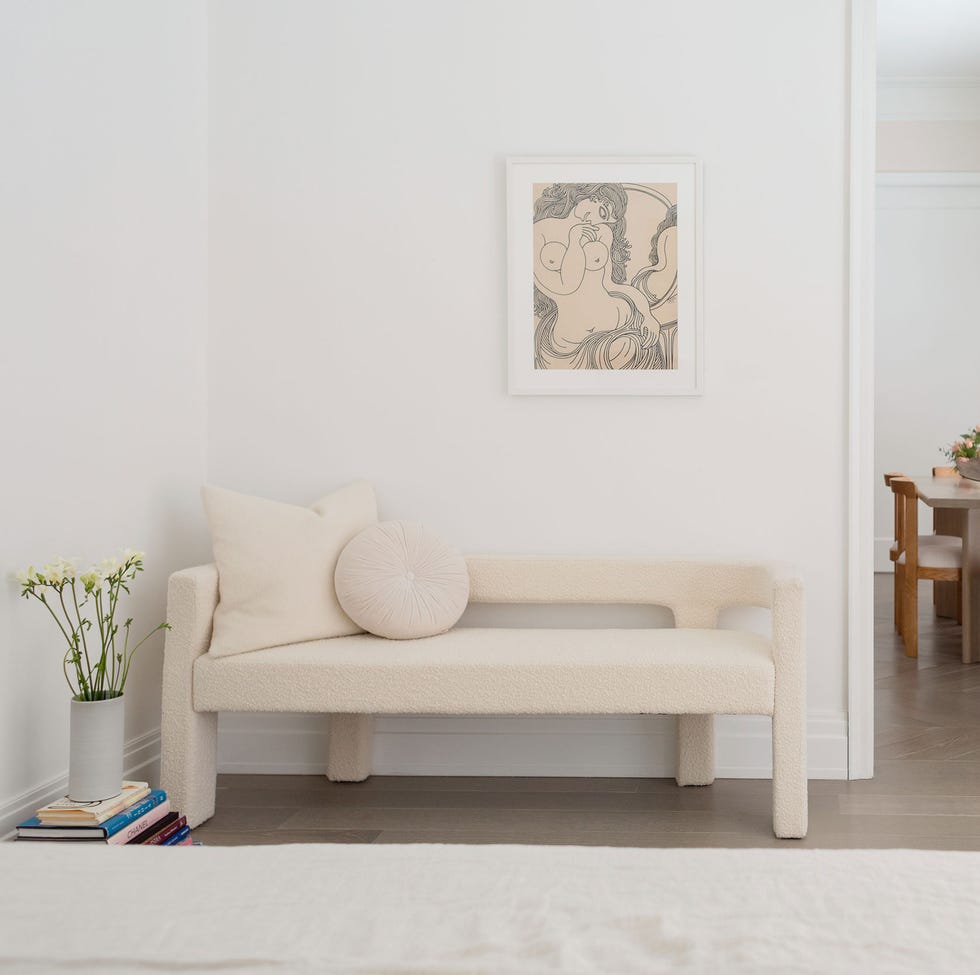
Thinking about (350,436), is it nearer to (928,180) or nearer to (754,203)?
(754,203)

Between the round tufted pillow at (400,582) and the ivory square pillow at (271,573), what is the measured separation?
0.17 feet

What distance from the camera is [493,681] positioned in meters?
2.43

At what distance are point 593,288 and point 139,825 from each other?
197cm

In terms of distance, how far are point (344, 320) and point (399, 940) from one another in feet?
8.25

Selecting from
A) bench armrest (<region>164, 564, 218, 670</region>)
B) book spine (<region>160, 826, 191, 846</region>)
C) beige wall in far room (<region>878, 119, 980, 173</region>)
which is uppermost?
beige wall in far room (<region>878, 119, 980, 173</region>)

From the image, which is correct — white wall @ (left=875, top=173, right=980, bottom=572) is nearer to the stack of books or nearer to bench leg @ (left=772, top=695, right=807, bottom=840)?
bench leg @ (left=772, top=695, right=807, bottom=840)

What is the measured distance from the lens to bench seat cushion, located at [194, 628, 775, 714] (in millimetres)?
2408

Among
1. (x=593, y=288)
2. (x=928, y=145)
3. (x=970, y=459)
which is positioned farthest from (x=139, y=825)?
(x=928, y=145)

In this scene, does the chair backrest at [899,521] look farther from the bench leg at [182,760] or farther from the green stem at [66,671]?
the green stem at [66,671]

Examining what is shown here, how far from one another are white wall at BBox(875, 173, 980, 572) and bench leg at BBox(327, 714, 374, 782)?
596 cm

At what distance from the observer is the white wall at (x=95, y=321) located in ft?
7.24

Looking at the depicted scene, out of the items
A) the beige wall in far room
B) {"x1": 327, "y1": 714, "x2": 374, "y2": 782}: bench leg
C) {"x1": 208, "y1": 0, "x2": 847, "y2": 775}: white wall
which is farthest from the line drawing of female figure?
the beige wall in far room

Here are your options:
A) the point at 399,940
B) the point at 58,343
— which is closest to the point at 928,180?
the point at 58,343

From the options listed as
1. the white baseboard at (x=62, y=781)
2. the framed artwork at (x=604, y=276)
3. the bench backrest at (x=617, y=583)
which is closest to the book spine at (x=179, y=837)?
the white baseboard at (x=62, y=781)
